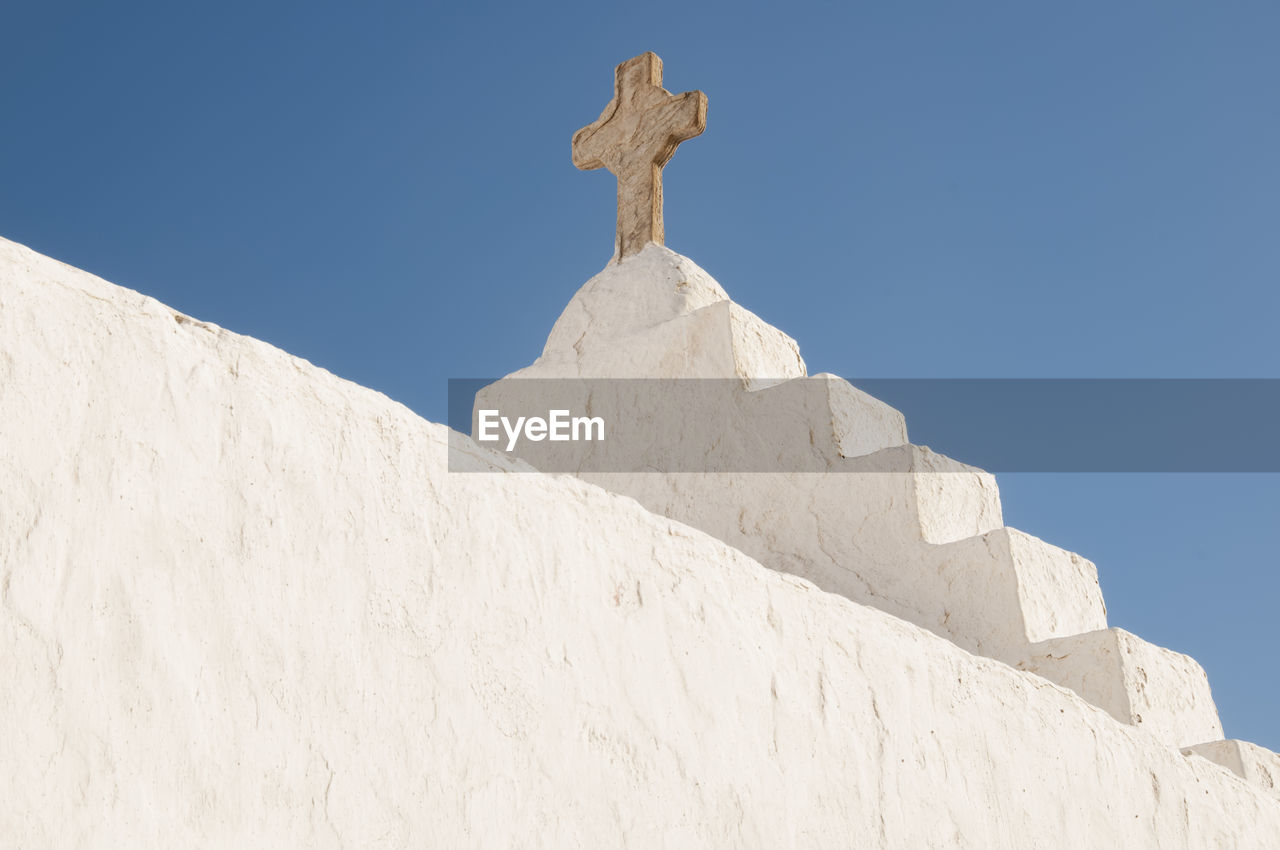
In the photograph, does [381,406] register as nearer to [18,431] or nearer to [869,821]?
[18,431]

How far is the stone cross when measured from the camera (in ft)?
18.7

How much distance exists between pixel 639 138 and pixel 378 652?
12.7ft

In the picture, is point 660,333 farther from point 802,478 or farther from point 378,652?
point 378,652

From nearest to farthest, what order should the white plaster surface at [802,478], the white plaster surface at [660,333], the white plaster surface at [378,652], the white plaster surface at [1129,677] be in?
1. the white plaster surface at [378,652]
2. the white plaster surface at [1129,677]
3. the white plaster surface at [802,478]
4. the white plaster surface at [660,333]

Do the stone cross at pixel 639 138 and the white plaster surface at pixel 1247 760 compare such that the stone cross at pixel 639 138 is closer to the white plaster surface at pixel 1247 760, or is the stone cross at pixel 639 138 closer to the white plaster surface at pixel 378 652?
the white plaster surface at pixel 378 652

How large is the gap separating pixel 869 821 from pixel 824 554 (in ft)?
4.91

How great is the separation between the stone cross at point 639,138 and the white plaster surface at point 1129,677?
2.55 meters

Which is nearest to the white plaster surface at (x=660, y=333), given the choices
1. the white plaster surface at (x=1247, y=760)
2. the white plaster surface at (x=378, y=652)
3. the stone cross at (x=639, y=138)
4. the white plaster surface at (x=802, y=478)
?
the white plaster surface at (x=802, y=478)

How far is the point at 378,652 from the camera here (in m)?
2.39

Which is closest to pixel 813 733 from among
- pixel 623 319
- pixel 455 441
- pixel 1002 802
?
pixel 1002 802

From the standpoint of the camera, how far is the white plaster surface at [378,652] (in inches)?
78.8

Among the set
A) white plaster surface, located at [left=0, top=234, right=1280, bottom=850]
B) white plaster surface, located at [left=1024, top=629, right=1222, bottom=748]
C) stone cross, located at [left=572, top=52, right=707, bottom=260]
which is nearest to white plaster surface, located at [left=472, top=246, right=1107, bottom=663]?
white plaster surface, located at [left=1024, top=629, right=1222, bottom=748]

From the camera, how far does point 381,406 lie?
2.68 m

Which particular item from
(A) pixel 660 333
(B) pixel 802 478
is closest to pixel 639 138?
(A) pixel 660 333
